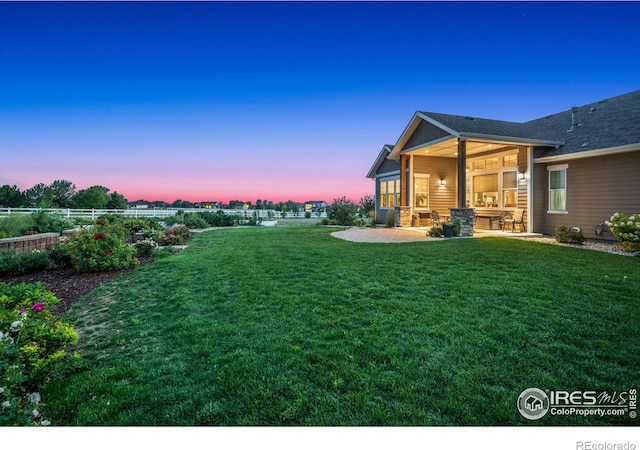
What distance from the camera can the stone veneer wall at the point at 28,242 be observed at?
23.4 ft

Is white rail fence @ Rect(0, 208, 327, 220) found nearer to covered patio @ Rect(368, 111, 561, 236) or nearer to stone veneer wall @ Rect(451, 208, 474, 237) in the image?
covered patio @ Rect(368, 111, 561, 236)

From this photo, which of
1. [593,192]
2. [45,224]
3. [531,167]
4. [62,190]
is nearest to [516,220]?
[531,167]

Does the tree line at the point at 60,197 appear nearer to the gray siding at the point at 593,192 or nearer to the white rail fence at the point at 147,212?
the white rail fence at the point at 147,212

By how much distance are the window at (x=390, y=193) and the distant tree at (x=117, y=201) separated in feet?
89.3

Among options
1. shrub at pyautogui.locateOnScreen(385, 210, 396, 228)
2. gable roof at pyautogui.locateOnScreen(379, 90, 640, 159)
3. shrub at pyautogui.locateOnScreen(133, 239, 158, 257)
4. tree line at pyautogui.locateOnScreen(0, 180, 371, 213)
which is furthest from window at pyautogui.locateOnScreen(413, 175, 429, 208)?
tree line at pyautogui.locateOnScreen(0, 180, 371, 213)

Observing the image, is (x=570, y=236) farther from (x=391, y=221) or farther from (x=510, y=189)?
(x=391, y=221)

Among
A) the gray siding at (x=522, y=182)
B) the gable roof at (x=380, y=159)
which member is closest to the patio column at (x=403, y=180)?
the gable roof at (x=380, y=159)

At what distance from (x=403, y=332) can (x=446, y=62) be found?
1132cm

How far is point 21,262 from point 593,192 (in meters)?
15.3

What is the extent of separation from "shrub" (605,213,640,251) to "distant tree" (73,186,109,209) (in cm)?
3924

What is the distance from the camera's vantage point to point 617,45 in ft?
30.3

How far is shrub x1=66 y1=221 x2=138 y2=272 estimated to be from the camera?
20.2 feet

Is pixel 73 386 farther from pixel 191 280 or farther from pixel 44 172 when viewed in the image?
pixel 44 172

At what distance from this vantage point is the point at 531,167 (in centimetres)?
1138
